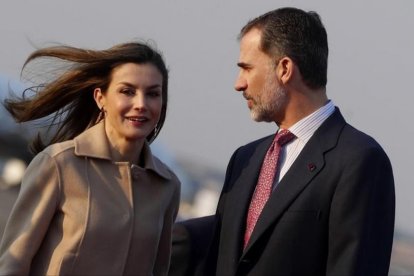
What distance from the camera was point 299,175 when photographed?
5387 millimetres

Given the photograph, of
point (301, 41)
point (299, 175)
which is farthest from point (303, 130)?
point (301, 41)

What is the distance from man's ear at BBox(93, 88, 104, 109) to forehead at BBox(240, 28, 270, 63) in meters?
0.56

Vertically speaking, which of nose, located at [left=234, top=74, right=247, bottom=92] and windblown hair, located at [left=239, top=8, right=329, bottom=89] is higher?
windblown hair, located at [left=239, top=8, right=329, bottom=89]

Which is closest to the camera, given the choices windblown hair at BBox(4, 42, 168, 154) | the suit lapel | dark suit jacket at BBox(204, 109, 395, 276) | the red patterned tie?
dark suit jacket at BBox(204, 109, 395, 276)

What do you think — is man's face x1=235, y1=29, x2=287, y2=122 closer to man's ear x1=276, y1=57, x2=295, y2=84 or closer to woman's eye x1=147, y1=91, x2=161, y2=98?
man's ear x1=276, y1=57, x2=295, y2=84

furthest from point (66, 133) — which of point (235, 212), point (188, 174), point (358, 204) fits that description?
point (188, 174)

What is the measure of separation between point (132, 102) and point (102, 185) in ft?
1.07

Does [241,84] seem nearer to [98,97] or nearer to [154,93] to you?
[154,93]

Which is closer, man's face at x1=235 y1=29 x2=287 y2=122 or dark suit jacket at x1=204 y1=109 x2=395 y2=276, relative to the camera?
dark suit jacket at x1=204 y1=109 x2=395 y2=276

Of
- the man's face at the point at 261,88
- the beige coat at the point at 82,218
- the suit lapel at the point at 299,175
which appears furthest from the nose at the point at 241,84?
the beige coat at the point at 82,218

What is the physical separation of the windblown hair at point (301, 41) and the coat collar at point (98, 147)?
61cm

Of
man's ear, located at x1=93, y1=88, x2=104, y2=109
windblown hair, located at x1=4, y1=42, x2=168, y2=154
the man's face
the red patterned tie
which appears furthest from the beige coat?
the man's face

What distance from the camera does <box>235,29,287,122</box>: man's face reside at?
5.50 metres

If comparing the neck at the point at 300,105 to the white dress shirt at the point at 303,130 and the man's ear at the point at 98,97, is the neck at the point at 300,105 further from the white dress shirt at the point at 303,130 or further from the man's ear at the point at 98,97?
the man's ear at the point at 98,97
